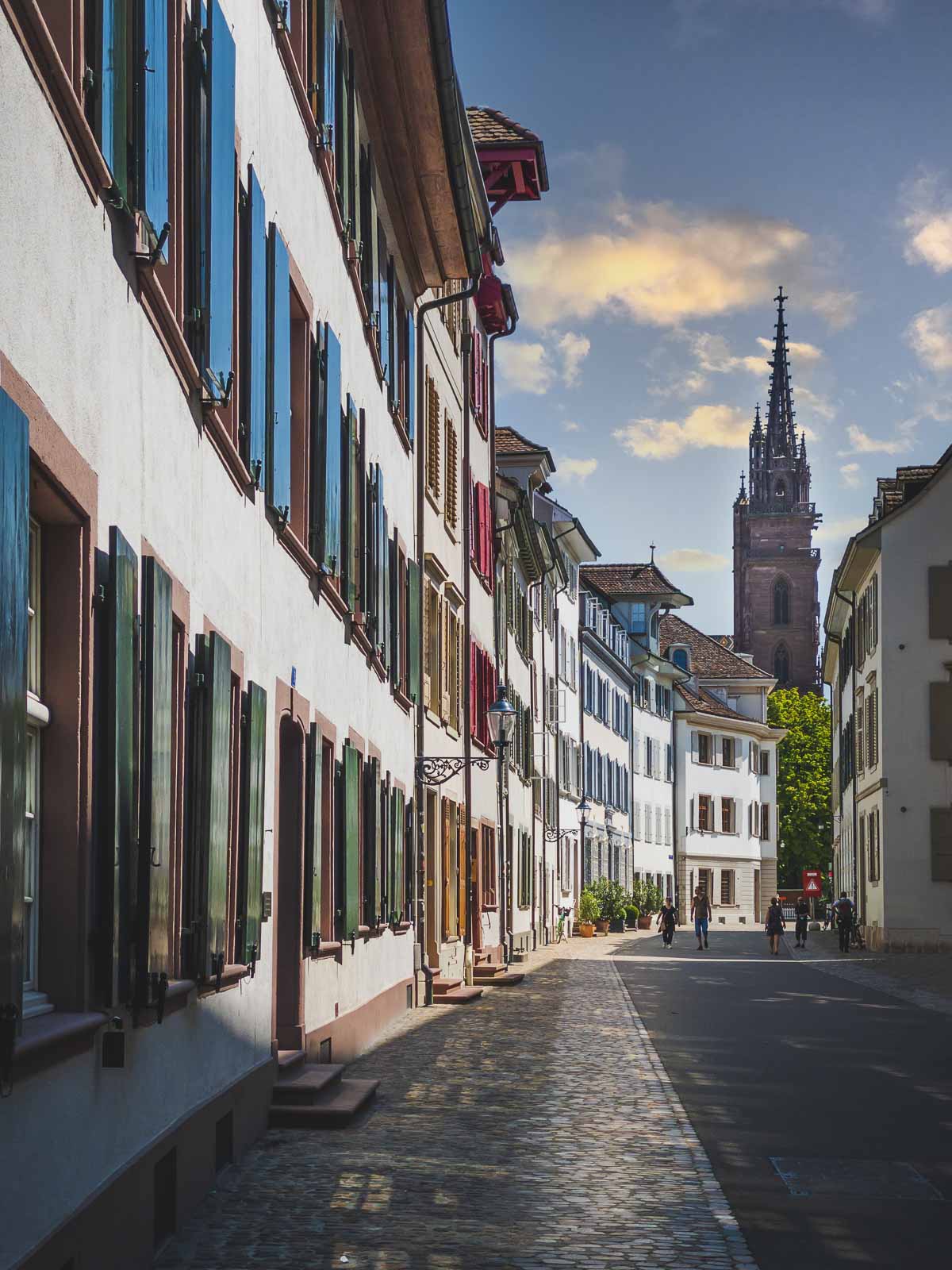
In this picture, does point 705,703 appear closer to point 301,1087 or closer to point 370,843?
point 370,843

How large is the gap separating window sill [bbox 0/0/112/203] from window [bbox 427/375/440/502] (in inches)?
714

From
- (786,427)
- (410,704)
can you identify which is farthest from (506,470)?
(786,427)

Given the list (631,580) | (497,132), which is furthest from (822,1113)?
(631,580)

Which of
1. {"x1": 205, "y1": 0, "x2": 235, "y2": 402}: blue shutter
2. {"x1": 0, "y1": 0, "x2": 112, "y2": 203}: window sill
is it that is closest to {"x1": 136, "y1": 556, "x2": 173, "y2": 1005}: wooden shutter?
{"x1": 0, "y1": 0, "x2": 112, "y2": 203}: window sill

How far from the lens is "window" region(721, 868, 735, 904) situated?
275 feet

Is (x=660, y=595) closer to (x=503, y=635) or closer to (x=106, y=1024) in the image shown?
(x=503, y=635)

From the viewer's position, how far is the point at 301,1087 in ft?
39.8

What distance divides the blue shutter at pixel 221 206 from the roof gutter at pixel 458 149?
778cm

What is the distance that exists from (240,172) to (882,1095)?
28.6 ft

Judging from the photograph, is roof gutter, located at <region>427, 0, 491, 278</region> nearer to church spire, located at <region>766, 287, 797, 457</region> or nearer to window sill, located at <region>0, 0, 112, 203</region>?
window sill, located at <region>0, 0, 112, 203</region>

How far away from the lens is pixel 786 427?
16300 centimetres

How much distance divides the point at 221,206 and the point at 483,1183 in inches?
206

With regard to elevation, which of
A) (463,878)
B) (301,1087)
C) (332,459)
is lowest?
(301,1087)

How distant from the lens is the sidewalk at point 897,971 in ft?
93.6
